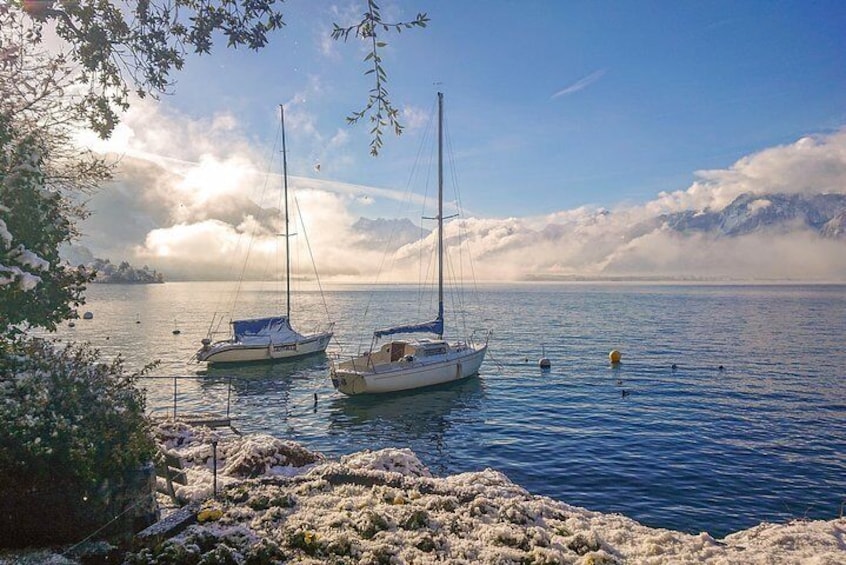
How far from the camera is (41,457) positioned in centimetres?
754

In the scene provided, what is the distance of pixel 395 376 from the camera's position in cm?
3228

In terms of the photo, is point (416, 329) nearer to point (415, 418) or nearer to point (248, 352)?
point (415, 418)

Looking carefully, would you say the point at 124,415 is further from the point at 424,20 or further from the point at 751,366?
the point at 751,366

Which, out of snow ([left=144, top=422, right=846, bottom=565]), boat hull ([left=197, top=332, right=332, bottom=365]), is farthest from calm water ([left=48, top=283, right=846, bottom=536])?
snow ([left=144, top=422, right=846, bottom=565])

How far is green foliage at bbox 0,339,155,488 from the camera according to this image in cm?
755

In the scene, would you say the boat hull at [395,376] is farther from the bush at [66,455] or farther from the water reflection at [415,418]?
the bush at [66,455]

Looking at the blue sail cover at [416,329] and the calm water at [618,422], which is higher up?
the blue sail cover at [416,329]

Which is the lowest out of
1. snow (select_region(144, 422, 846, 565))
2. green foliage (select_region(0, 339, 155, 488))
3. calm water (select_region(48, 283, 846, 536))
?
calm water (select_region(48, 283, 846, 536))

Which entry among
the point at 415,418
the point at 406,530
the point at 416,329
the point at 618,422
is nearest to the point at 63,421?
the point at 406,530

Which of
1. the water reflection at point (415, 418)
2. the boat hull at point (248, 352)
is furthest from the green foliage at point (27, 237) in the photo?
the boat hull at point (248, 352)

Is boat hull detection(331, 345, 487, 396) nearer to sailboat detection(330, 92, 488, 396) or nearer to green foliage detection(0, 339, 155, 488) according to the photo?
sailboat detection(330, 92, 488, 396)

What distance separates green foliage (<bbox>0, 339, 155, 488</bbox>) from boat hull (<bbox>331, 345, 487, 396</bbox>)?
73.1ft

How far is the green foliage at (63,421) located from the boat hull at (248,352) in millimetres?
36877

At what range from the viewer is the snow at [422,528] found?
8.42 m
